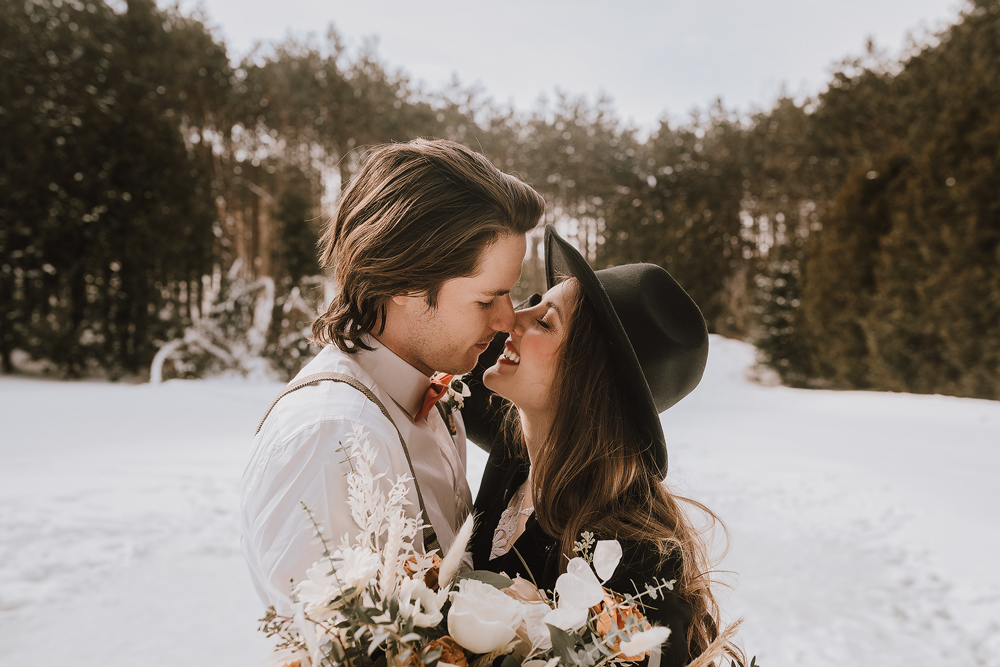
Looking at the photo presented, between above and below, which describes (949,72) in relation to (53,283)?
above

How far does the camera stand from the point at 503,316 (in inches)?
74.5

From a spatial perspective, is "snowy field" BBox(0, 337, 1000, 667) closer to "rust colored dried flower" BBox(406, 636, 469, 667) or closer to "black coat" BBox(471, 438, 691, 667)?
"black coat" BBox(471, 438, 691, 667)

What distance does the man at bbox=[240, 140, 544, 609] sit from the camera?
162cm

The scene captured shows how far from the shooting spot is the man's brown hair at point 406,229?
1.75 metres

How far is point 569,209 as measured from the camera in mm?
18906

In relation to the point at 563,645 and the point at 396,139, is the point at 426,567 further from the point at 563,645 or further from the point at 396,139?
the point at 396,139

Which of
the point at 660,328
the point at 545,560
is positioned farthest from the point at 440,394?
the point at 660,328

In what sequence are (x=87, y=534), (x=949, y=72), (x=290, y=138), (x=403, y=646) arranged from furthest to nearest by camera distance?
(x=290, y=138) → (x=949, y=72) → (x=87, y=534) → (x=403, y=646)

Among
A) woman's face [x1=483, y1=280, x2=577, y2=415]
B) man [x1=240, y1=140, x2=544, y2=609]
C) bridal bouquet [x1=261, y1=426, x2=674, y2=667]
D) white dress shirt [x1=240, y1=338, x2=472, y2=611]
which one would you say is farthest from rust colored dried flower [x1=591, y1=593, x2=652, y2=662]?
woman's face [x1=483, y1=280, x2=577, y2=415]

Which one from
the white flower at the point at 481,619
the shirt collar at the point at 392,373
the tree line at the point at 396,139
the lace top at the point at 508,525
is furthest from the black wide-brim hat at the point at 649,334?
the tree line at the point at 396,139

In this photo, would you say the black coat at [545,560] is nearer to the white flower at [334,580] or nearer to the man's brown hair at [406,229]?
the white flower at [334,580]

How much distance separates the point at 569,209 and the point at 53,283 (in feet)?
43.5

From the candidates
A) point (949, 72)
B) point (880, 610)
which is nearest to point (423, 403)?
point (880, 610)

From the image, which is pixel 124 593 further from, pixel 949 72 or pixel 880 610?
pixel 949 72
